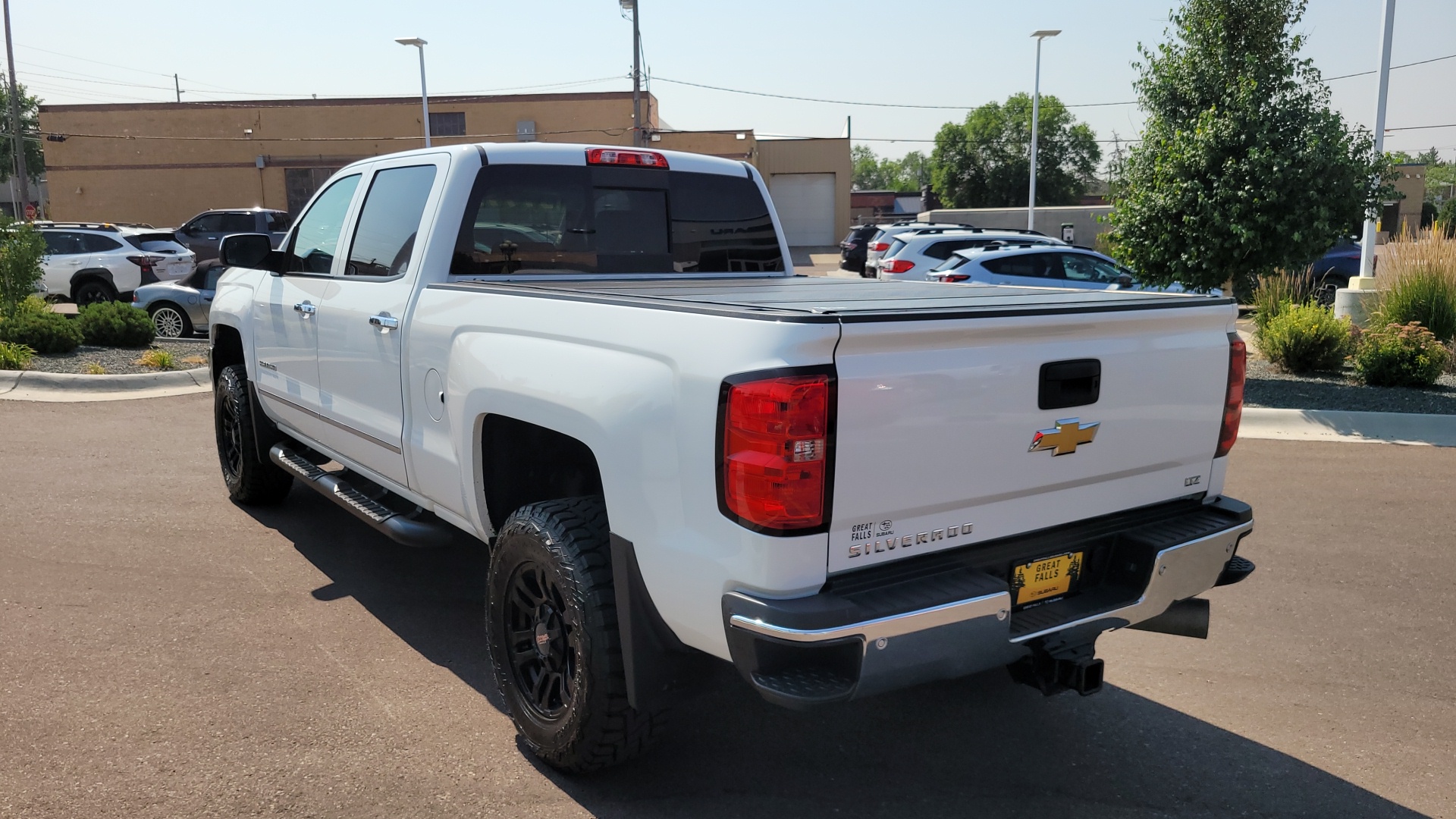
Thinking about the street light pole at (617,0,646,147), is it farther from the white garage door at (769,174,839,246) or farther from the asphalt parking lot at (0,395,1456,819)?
the asphalt parking lot at (0,395,1456,819)

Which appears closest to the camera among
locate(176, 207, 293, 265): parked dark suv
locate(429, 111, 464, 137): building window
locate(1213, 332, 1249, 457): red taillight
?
locate(1213, 332, 1249, 457): red taillight

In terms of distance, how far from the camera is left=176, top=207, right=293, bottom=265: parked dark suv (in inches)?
973

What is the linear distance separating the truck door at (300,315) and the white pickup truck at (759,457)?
48 cm

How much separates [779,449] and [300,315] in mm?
3520

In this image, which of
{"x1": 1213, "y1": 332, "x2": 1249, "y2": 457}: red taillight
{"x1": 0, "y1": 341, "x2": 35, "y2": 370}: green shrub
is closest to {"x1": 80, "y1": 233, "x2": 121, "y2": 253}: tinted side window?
{"x1": 0, "y1": 341, "x2": 35, "y2": 370}: green shrub

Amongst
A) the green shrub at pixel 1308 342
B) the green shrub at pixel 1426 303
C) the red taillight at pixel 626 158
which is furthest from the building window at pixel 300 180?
the red taillight at pixel 626 158

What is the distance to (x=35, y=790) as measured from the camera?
3.34 m

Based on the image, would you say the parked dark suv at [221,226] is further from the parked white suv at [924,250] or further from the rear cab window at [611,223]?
the rear cab window at [611,223]

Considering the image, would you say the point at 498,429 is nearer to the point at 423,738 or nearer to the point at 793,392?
the point at 423,738

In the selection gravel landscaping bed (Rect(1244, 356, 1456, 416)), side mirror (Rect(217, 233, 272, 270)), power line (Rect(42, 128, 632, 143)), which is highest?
power line (Rect(42, 128, 632, 143))

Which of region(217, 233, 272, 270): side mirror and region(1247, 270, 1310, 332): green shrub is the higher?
region(217, 233, 272, 270): side mirror

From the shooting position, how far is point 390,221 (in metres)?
4.73

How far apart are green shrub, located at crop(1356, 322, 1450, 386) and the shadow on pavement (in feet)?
28.2

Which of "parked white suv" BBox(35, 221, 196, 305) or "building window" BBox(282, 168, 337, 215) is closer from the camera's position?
"parked white suv" BBox(35, 221, 196, 305)
